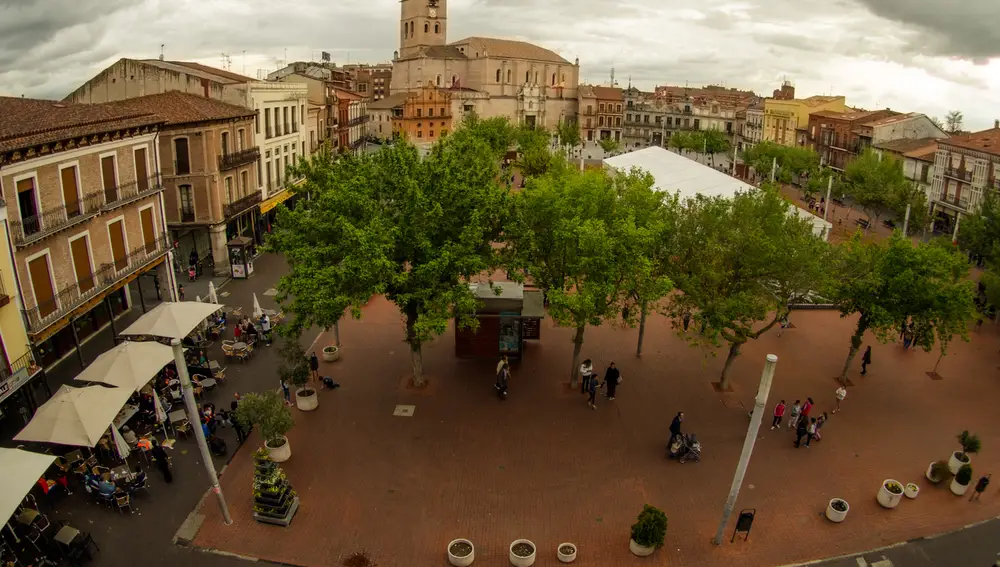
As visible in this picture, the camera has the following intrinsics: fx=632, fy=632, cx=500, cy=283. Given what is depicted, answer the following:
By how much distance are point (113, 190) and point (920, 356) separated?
3449 centimetres

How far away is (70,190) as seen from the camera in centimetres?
2336

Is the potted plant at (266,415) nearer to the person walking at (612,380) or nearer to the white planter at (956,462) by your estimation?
the person walking at (612,380)

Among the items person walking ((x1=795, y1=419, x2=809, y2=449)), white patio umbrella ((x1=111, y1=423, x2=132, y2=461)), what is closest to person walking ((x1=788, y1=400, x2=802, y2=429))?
person walking ((x1=795, y1=419, x2=809, y2=449))

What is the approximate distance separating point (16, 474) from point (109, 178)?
15056 millimetres

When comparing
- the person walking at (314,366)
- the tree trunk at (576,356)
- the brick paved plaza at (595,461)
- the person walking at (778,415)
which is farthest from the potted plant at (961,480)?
the person walking at (314,366)

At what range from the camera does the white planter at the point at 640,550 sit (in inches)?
590

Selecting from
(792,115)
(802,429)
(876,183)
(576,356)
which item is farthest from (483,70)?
(802,429)

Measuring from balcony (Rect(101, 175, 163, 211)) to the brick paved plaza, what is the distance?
1092 centimetres

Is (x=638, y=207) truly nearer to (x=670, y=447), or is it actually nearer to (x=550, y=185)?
(x=550, y=185)

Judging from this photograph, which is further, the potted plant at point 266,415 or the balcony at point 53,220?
the balcony at point 53,220

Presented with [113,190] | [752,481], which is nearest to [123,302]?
[113,190]

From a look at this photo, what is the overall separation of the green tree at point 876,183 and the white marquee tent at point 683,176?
957 cm

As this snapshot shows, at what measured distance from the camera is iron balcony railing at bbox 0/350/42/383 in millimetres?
19400

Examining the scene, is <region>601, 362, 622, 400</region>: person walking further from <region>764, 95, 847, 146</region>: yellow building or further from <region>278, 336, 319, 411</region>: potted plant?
<region>764, 95, 847, 146</region>: yellow building
